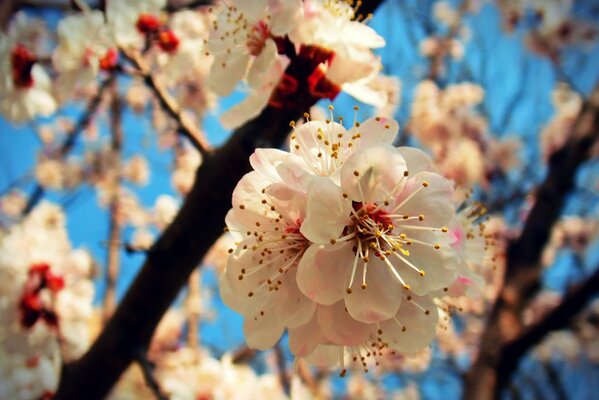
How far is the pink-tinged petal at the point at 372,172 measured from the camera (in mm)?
602

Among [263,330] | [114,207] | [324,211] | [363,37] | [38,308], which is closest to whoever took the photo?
[324,211]

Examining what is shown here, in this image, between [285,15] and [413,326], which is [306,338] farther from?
[285,15]

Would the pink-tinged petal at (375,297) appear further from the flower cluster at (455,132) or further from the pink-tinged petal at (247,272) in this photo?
→ the flower cluster at (455,132)

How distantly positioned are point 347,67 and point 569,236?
Result: 461 centimetres

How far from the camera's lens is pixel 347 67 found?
2.65ft

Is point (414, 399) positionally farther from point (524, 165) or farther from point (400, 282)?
point (400, 282)

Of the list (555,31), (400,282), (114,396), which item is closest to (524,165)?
(555,31)

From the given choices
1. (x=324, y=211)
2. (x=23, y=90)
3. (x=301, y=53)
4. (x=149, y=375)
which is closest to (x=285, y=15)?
(x=301, y=53)

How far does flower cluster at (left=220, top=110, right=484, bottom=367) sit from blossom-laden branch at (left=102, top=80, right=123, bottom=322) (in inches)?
72.3

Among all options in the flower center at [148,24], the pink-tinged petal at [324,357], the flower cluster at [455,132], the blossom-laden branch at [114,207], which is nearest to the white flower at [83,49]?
the flower center at [148,24]

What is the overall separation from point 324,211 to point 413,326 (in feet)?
0.72

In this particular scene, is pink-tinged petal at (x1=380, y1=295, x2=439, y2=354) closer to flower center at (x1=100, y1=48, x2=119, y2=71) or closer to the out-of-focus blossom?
flower center at (x1=100, y1=48, x2=119, y2=71)

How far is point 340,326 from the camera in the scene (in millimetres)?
642

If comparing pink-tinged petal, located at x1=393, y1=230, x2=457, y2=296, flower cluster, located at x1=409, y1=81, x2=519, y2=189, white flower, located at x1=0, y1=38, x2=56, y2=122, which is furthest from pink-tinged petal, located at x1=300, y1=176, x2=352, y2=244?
flower cluster, located at x1=409, y1=81, x2=519, y2=189
